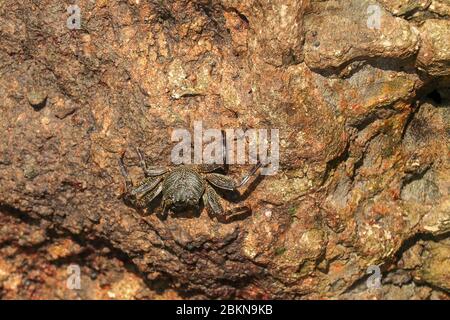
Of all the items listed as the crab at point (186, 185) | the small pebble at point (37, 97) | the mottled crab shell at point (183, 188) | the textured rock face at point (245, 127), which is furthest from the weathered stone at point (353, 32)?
the small pebble at point (37, 97)

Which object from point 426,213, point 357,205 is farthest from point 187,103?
point 426,213

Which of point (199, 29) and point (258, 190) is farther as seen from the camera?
point (258, 190)

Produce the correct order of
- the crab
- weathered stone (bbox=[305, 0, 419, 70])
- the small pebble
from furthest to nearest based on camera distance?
the small pebble
the crab
weathered stone (bbox=[305, 0, 419, 70])

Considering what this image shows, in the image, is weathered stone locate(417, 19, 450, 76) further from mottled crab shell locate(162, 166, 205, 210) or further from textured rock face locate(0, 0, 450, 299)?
mottled crab shell locate(162, 166, 205, 210)

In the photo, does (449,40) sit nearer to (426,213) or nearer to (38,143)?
(426,213)

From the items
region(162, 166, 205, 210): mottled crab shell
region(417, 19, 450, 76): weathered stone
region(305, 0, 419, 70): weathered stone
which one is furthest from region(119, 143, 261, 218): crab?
region(417, 19, 450, 76): weathered stone

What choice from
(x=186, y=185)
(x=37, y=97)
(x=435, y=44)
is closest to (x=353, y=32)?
(x=435, y=44)

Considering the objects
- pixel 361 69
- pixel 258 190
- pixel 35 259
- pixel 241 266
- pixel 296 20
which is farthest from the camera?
pixel 35 259

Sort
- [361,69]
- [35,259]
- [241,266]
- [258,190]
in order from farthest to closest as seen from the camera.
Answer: [35,259], [241,266], [258,190], [361,69]
